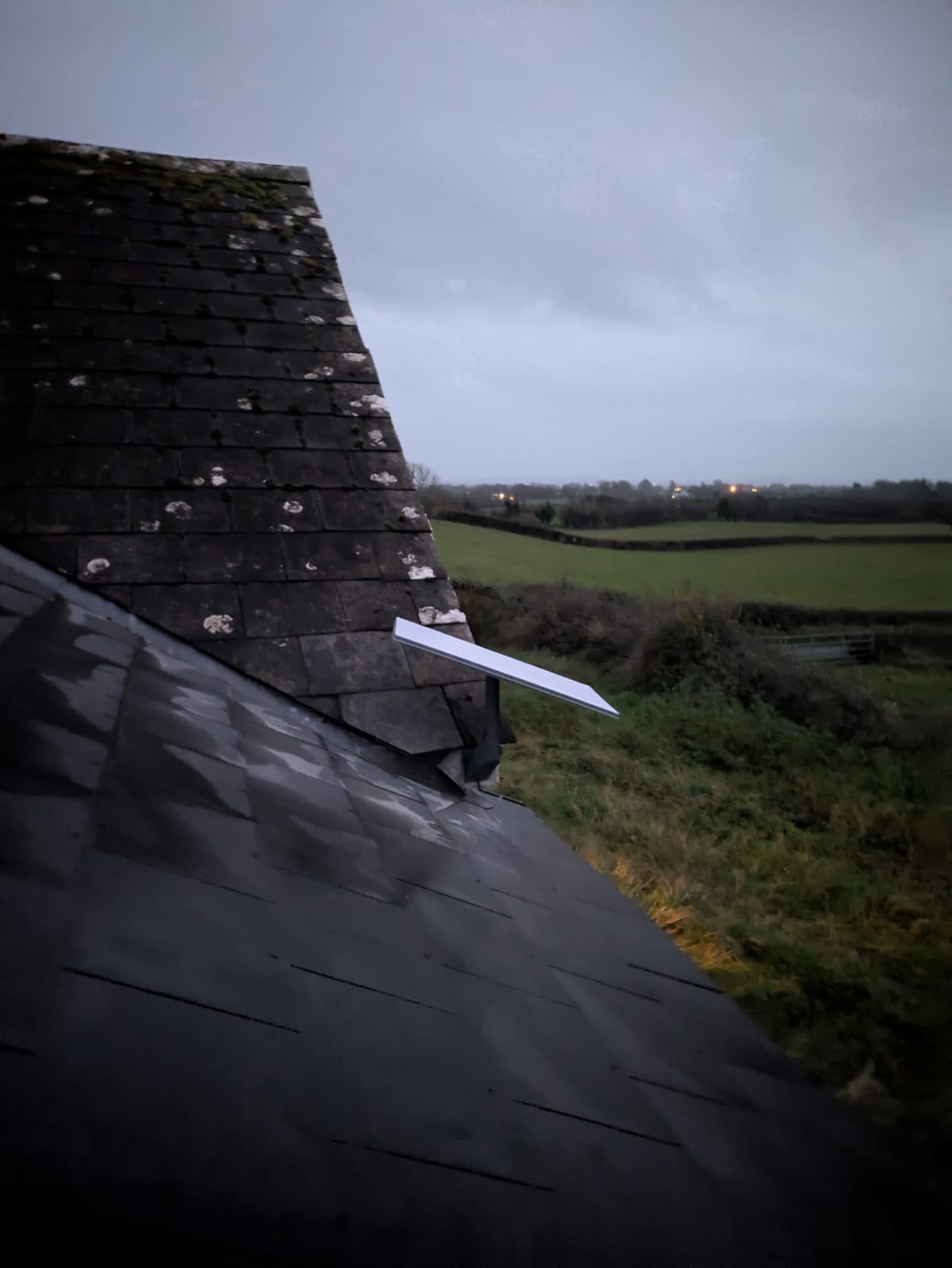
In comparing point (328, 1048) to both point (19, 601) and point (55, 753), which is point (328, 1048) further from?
point (19, 601)

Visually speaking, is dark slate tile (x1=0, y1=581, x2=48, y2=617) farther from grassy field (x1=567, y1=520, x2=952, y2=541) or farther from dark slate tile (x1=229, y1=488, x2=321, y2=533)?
grassy field (x1=567, y1=520, x2=952, y2=541)

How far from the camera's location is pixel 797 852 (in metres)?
10.5

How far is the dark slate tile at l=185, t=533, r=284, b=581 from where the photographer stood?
Answer: 12.7 ft

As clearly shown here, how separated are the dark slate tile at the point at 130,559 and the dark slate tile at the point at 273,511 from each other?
1.24ft

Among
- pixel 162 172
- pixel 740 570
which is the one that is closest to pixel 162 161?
pixel 162 172

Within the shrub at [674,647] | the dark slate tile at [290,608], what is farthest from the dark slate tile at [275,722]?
the shrub at [674,647]

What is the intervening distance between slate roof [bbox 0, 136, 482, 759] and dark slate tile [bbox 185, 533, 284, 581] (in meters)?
0.01

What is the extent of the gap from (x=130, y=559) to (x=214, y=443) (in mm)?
996

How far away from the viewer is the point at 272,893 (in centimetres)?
168

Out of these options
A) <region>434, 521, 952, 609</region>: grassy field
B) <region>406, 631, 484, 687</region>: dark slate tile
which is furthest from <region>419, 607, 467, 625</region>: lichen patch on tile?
<region>434, 521, 952, 609</region>: grassy field

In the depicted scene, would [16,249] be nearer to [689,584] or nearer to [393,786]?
[393,786]

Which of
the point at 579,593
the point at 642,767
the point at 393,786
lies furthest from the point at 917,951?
the point at 579,593

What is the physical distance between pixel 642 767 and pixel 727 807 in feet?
5.74

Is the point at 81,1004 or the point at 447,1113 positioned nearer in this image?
the point at 81,1004
